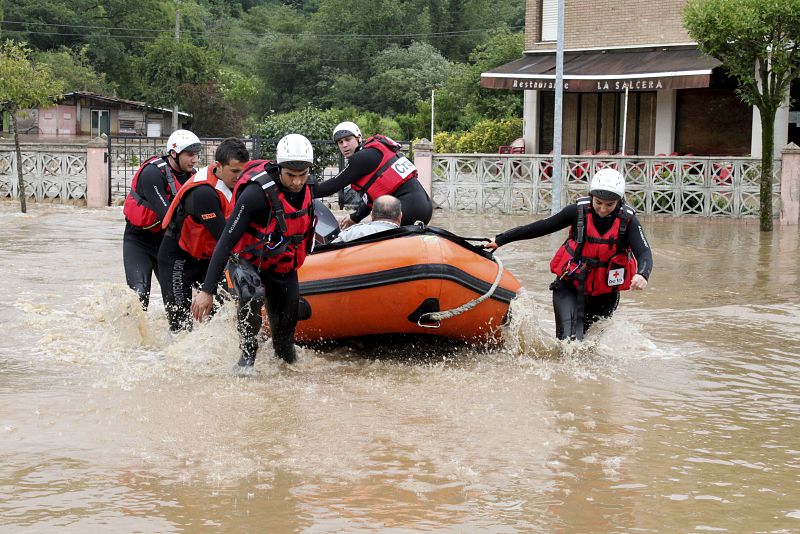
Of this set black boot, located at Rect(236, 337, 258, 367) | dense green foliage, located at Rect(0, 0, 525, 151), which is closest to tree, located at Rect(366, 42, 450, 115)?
dense green foliage, located at Rect(0, 0, 525, 151)

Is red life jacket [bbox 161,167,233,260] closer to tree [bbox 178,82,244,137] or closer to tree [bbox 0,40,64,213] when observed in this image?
tree [bbox 0,40,64,213]

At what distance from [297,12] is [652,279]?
7926 cm

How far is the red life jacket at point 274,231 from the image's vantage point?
7043 mm

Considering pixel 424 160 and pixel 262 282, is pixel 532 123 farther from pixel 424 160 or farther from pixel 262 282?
pixel 262 282

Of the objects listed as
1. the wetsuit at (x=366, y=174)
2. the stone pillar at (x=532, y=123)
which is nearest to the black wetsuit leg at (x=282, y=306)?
the wetsuit at (x=366, y=174)

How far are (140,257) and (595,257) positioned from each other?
345 cm

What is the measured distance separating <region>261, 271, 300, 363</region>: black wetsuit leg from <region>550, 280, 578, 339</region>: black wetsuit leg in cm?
196

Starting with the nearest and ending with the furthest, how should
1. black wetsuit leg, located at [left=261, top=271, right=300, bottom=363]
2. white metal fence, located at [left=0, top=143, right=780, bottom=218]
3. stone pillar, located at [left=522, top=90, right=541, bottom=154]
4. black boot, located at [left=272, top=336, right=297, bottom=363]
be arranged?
black wetsuit leg, located at [left=261, top=271, right=300, bottom=363] → black boot, located at [left=272, top=336, right=297, bottom=363] → white metal fence, located at [left=0, top=143, right=780, bottom=218] → stone pillar, located at [left=522, top=90, right=541, bottom=154]

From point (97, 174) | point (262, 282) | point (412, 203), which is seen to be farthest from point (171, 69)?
point (262, 282)

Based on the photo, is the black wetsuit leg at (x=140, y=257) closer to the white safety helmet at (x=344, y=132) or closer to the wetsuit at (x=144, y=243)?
the wetsuit at (x=144, y=243)

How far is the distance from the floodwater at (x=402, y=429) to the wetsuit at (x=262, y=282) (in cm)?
26

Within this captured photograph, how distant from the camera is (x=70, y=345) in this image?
29.0ft

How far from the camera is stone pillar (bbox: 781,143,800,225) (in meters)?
19.8

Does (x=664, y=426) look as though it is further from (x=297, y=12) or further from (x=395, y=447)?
(x=297, y=12)
